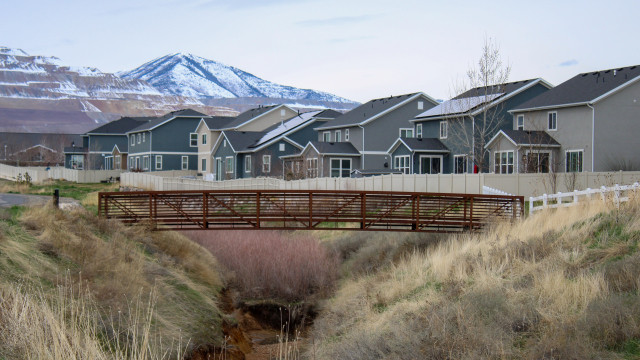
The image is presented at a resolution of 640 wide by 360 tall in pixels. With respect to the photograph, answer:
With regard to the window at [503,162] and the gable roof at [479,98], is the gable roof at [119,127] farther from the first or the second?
the window at [503,162]

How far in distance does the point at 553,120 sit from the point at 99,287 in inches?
1271

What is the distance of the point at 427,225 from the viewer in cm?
2400

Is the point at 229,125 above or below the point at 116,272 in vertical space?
above

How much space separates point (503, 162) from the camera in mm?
40938

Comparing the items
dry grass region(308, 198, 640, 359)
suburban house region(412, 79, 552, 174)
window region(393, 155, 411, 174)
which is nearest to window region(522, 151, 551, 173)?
suburban house region(412, 79, 552, 174)

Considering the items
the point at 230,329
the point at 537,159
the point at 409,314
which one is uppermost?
the point at 537,159

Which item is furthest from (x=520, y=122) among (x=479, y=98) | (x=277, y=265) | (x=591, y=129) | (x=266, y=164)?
(x=277, y=265)

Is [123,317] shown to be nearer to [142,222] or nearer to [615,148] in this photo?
[142,222]

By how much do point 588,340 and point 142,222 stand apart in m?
16.4

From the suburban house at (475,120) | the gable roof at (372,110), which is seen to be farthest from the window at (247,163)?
the suburban house at (475,120)

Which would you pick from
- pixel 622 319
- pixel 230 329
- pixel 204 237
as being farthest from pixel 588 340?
pixel 204 237

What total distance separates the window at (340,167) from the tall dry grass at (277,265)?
2363 cm

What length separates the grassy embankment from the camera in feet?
31.6

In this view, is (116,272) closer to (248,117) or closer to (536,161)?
(536,161)
